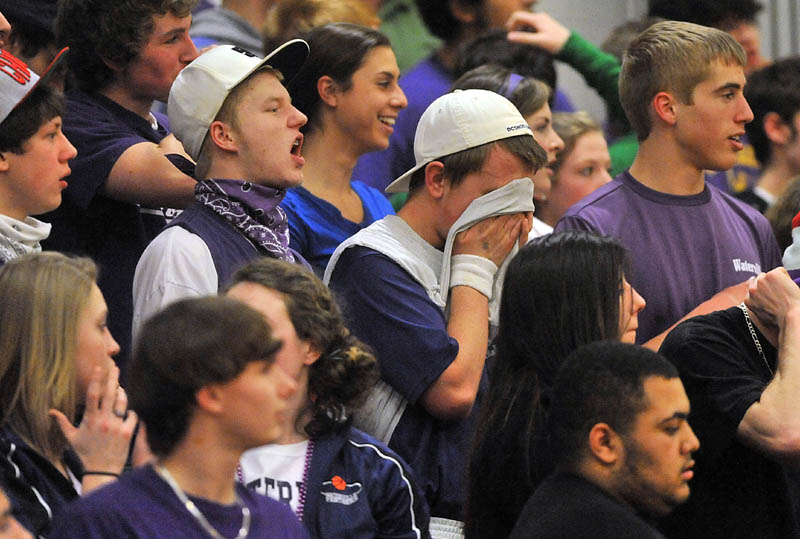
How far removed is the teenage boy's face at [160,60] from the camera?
4.38m

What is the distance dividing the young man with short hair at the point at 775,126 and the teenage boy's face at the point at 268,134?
2.99 m

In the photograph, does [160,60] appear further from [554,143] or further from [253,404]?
[253,404]

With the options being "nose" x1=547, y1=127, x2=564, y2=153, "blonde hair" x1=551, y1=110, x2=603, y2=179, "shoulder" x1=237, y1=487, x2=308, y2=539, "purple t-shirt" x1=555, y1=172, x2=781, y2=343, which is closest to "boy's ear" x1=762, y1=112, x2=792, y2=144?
"blonde hair" x1=551, y1=110, x2=603, y2=179

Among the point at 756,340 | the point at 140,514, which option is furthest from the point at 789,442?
the point at 140,514

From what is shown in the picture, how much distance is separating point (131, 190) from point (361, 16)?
197 centimetres

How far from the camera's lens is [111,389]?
124 inches

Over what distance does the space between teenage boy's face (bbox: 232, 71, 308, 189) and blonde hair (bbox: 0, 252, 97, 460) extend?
3.16 ft

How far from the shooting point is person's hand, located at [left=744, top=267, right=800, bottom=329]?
3721mm

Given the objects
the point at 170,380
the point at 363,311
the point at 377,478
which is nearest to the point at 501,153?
the point at 363,311

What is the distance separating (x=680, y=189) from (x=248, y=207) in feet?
5.09

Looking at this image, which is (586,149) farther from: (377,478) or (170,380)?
(170,380)

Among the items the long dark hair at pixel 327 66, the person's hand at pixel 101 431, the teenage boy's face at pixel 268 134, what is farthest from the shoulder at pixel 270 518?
the long dark hair at pixel 327 66

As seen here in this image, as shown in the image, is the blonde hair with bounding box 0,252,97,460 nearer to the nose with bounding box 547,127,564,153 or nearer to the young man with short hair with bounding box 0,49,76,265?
the young man with short hair with bounding box 0,49,76,265

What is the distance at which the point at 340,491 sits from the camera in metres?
3.38
